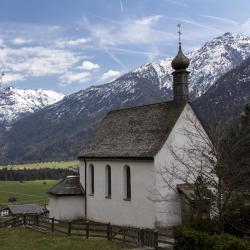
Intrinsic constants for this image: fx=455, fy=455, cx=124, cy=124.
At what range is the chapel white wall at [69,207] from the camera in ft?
155

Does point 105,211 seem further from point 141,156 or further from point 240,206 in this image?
point 240,206

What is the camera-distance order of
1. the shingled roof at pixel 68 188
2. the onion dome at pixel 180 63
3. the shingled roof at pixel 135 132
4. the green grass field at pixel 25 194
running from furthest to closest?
the green grass field at pixel 25 194
the shingled roof at pixel 68 188
the onion dome at pixel 180 63
the shingled roof at pixel 135 132

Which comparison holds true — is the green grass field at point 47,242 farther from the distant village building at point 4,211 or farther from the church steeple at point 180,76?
the distant village building at point 4,211

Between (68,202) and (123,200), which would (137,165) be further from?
(68,202)

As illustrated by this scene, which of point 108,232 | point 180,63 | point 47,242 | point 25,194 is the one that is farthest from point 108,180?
point 25,194

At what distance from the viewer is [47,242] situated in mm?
34406

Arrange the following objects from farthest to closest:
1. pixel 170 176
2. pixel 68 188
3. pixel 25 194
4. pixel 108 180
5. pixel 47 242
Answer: pixel 25 194
pixel 68 188
pixel 108 180
pixel 170 176
pixel 47 242

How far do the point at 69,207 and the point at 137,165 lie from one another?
37.0ft

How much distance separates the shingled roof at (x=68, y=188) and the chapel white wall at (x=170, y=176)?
40.3 ft

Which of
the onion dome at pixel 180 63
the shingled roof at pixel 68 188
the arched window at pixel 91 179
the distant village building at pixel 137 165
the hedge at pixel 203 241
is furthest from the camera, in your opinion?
the shingled roof at pixel 68 188

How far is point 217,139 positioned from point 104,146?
17613mm

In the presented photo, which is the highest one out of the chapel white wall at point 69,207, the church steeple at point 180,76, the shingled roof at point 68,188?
the church steeple at point 180,76

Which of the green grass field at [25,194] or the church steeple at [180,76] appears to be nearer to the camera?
the church steeple at [180,76]

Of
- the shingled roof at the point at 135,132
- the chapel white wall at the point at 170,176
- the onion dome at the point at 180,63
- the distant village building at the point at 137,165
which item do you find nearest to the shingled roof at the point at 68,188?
the distant village building at the point at 137,165
